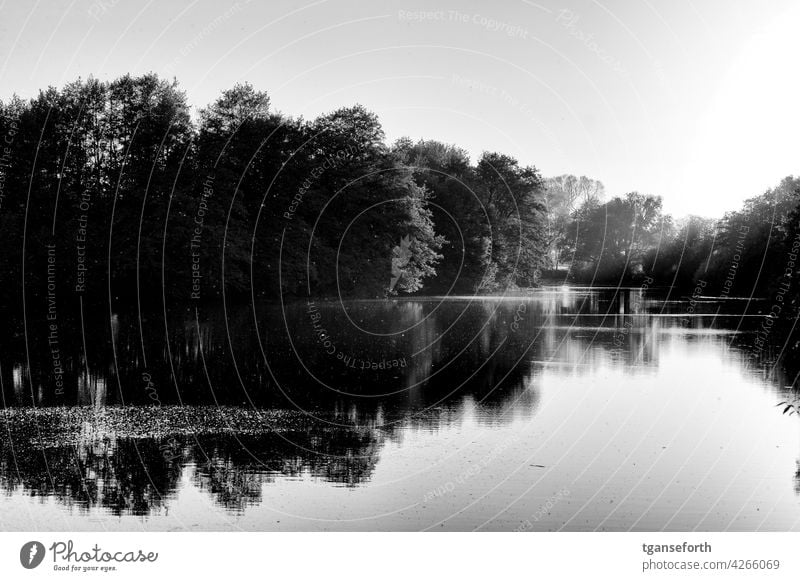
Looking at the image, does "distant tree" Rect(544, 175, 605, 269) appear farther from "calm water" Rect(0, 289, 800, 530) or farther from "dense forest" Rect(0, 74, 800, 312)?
"calm water" Rect(0, 289, 800, 530)

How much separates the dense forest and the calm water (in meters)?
21.2

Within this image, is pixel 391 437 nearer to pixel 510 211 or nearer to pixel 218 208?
pixel 218 208

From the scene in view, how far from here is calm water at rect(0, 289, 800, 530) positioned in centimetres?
948

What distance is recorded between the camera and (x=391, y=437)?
1327 centimetres

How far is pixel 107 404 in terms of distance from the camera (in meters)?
15.7

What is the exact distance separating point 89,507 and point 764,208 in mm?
65446

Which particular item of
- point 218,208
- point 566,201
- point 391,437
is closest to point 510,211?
point 218,208

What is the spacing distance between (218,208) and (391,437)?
40.6 metres

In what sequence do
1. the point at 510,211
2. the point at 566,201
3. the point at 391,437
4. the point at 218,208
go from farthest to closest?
the point at 566,201 → the point at 510,211 → the point at 218,208 → the point at 391,437

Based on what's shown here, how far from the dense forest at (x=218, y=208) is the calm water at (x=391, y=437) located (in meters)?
21.2

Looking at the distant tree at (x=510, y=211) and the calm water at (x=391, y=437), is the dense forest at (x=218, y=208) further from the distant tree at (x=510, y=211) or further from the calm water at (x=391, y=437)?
the calm water at (x=391, y=437)

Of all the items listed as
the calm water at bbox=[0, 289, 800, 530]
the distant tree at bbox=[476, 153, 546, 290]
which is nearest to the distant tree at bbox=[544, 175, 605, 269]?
the distant tree at bbox=[476, 153, 546, 290]

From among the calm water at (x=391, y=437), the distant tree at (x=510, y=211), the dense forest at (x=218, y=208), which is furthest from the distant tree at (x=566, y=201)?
the calm water at (x=391, y=437)

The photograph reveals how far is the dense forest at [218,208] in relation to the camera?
4931cm
